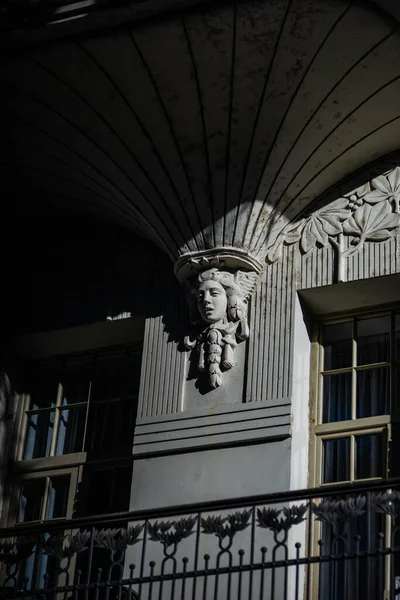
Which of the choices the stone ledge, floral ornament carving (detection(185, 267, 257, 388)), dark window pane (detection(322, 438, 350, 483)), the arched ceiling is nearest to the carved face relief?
floral ornament carving (detection(185, 267, 257, 388))

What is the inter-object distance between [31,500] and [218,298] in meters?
2.07

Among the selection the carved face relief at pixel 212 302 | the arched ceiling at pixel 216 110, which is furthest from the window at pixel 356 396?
the arched ceiling at pixel 216 110

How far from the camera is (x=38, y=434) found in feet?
33.8

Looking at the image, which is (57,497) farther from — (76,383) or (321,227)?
(321,227)

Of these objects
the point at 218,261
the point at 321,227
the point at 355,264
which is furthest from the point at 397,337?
the point at 218,261

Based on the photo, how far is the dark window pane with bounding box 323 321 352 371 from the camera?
942 centimetres

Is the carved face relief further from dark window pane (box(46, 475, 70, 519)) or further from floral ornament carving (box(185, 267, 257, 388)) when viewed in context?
dark window pane (box(46, 475, 70, 519))

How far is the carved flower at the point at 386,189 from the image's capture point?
31.3ft

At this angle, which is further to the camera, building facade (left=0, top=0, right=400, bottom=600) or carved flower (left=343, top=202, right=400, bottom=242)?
carved flower (left=343, top=202, right=400, bottom=242)

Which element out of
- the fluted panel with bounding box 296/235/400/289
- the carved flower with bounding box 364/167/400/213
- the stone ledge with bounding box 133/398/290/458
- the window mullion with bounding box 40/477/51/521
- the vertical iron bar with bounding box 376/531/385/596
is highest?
the carved flower with bounding box 364/167/400/213


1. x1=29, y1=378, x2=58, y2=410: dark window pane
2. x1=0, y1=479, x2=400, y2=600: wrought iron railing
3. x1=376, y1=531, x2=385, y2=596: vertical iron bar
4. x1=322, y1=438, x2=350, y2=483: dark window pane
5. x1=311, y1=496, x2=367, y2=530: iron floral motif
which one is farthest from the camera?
x1=29, y1=378, x2=58, y2=410: dark window pane

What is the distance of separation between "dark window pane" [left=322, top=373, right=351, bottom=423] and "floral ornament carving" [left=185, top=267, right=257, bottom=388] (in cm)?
65

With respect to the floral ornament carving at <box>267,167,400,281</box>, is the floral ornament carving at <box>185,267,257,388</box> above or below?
below

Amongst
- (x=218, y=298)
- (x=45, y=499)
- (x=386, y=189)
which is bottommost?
(x=45, y=499)
